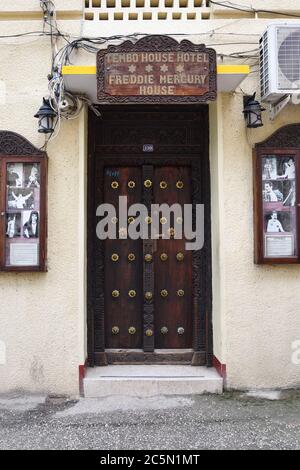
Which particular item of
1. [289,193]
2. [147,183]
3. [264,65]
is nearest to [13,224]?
[147,183]

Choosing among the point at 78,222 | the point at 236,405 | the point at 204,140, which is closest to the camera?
the point at 236,405

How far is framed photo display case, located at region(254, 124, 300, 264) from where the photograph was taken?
17.0 feet

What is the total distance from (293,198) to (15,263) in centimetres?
307

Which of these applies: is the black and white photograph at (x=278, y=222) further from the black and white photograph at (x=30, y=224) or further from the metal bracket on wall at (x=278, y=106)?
the black and white photograph at (x=30, y=224)

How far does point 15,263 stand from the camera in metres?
5.14

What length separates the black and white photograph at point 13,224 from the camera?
520cm

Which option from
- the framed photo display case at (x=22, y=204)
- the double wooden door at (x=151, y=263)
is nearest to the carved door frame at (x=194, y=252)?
the double wooden door at (x=151, y=263)

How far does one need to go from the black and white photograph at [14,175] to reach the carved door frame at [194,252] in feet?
2.71

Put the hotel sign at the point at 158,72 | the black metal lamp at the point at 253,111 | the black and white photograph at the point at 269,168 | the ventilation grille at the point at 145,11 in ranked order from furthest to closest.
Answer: the ventilation grille at the point at 145,11, the black and white photograph at the point at 269,168, the black metal lamp at the point at 253,111, the hotel sign at the point at 158,72

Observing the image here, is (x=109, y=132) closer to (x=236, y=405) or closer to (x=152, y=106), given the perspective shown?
(x=152, y=106)

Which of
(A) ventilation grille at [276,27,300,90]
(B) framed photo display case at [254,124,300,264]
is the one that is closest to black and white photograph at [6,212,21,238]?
(B) framed photo display case at [254,124,300,264]

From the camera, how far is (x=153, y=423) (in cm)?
449

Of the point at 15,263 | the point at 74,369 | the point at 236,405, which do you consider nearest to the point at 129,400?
the point at 74,369

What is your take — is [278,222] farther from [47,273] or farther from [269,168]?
[47,273]
